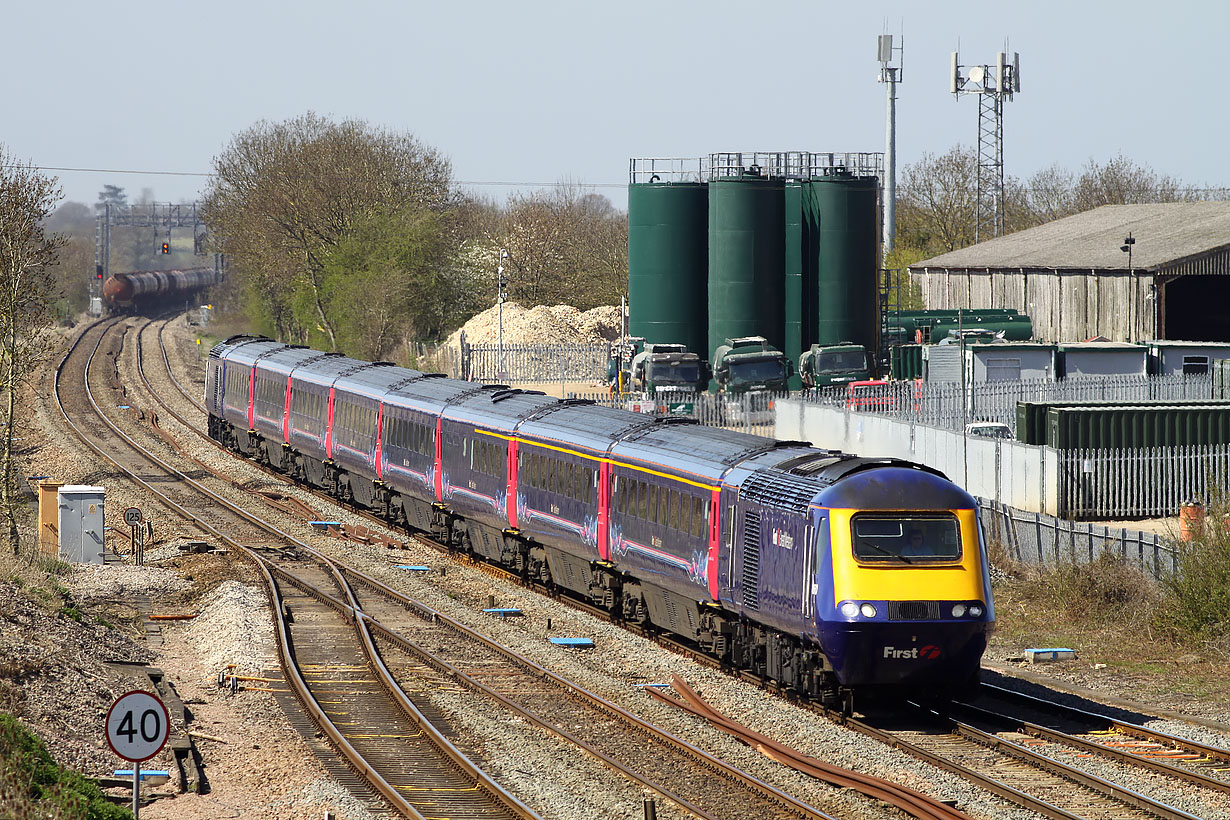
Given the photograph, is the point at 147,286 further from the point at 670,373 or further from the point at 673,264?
the point at 670,373

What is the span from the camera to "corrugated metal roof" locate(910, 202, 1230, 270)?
5456 centimetres

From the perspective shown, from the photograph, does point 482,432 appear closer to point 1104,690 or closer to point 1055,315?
point 1104,690

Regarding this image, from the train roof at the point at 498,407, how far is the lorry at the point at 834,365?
20202mm

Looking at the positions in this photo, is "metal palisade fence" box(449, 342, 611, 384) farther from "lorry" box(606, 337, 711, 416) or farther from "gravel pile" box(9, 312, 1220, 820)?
"gravel pile" box(9, 312, 1220, 820)

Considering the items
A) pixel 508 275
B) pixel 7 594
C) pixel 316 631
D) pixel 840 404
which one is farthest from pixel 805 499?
pixel 508 275

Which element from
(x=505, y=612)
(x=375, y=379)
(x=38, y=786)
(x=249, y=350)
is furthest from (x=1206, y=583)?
(x=249, y=350)

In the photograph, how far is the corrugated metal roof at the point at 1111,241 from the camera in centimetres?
5456

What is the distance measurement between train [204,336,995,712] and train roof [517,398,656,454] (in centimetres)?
5

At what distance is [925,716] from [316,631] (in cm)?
984

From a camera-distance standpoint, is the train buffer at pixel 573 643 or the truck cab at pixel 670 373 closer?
the train buffer at pixel 573 643

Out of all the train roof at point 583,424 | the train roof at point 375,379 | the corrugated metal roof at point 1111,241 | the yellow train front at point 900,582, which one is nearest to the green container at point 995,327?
the corrugated metal roof at point 1111,241

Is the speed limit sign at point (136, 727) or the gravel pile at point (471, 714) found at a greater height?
the speed limit sign at point (136, 727)

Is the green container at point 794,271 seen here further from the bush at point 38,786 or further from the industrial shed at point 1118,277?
the bush at point 38,786

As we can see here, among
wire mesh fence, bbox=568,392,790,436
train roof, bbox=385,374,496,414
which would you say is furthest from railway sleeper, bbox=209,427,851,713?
wire mesh fence, bbox=568,392,790,436
